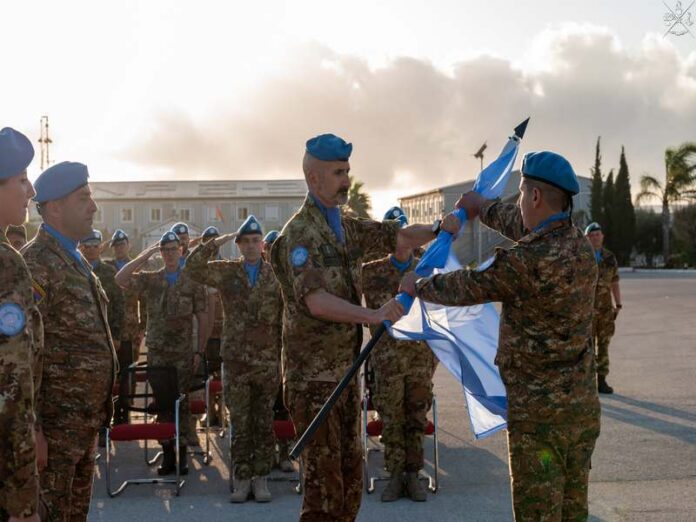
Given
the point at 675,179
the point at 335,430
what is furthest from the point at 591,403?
the point at 675,179

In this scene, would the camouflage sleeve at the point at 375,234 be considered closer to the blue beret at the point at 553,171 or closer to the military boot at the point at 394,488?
the blue beret at the point at 553,171

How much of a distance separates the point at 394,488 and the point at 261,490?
3.78 ft

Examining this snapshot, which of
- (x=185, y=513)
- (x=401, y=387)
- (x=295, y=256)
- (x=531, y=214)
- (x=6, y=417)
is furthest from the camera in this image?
(x=401, y=387)

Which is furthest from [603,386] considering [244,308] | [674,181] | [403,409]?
[674,181]

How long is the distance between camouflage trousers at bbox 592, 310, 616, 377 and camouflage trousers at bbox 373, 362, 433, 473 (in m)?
5.14

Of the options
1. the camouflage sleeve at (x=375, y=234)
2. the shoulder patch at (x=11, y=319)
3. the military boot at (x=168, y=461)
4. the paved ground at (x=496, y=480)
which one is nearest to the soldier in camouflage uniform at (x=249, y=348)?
the paved ground at (x=496, y=480)

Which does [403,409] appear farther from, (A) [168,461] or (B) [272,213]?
(B) [272,213]

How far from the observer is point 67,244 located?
4.25 m

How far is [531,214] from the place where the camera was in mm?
3994

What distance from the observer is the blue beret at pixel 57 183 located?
4273 mm

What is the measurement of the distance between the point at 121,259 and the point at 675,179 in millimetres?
58867

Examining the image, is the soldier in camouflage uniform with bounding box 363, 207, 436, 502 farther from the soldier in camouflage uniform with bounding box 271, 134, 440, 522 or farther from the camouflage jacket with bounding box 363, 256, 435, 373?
the soldier in camouflage uniform with bounding box 271, 134, 440, 522

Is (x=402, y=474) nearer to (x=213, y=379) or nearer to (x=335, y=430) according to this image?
(x=335, y=430)

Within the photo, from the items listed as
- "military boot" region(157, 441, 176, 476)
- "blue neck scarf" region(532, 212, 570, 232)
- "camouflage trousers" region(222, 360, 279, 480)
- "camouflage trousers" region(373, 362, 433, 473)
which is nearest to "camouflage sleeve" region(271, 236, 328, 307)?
"blue neck scarf" region(532, 212, 570, 232)
